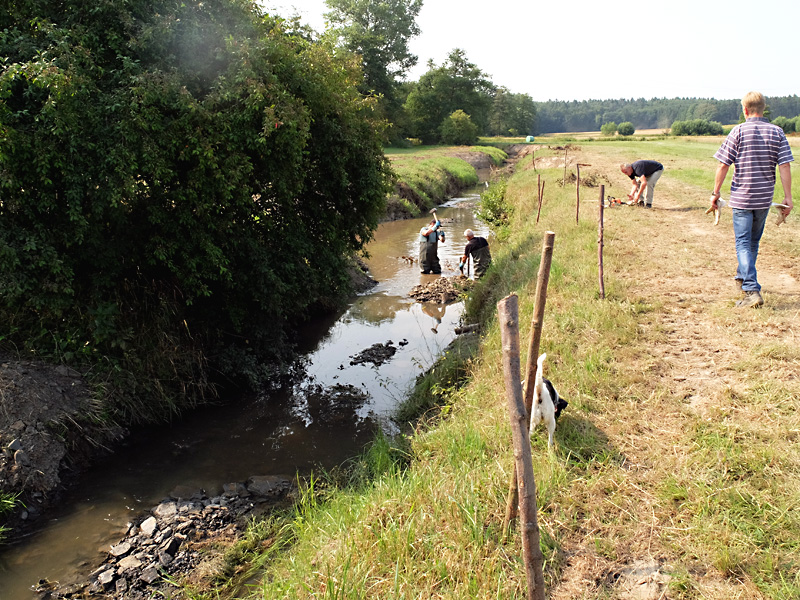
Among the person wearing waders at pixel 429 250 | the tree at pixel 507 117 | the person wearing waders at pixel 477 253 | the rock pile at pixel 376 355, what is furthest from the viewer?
the tree at pixel 507 117

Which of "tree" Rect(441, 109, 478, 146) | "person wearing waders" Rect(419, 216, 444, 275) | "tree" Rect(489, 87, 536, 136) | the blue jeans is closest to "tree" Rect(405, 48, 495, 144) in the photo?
"tree" Rect(441, 109, 478, 146)

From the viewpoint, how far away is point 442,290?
44.0 ft

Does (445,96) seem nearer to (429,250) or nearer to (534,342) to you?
(429,250)

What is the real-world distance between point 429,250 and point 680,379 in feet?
35.0

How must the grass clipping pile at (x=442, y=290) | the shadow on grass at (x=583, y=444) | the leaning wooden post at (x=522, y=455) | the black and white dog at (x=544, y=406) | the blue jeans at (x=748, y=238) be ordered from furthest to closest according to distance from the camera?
1. the grass clipping pile at (x=442, y=290)
2. the blue jeans at (x=748, y=238)
3. the black and white dog at (x=544, y=406)
4. the shadow on grass at (x=583, y=444)
5. the leaning wooden post at (x=522, y=455)

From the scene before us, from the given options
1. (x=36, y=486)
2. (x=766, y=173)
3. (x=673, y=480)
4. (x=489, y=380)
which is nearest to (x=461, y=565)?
(x=673, y=480)

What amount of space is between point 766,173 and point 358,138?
22.0 ft

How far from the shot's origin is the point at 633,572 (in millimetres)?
3236

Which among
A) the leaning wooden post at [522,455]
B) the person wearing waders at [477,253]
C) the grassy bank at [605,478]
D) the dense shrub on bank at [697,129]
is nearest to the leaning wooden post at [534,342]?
the grassy bank at [605,478]

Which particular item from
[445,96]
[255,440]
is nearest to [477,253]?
[255,440]

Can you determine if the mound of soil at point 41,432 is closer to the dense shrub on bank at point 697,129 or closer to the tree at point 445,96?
the tree at point 445,96

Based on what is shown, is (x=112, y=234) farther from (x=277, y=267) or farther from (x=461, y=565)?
(x=461, y=565)

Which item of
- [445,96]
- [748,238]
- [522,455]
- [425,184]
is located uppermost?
[445,96]

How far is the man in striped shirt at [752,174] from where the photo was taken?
232 inches
